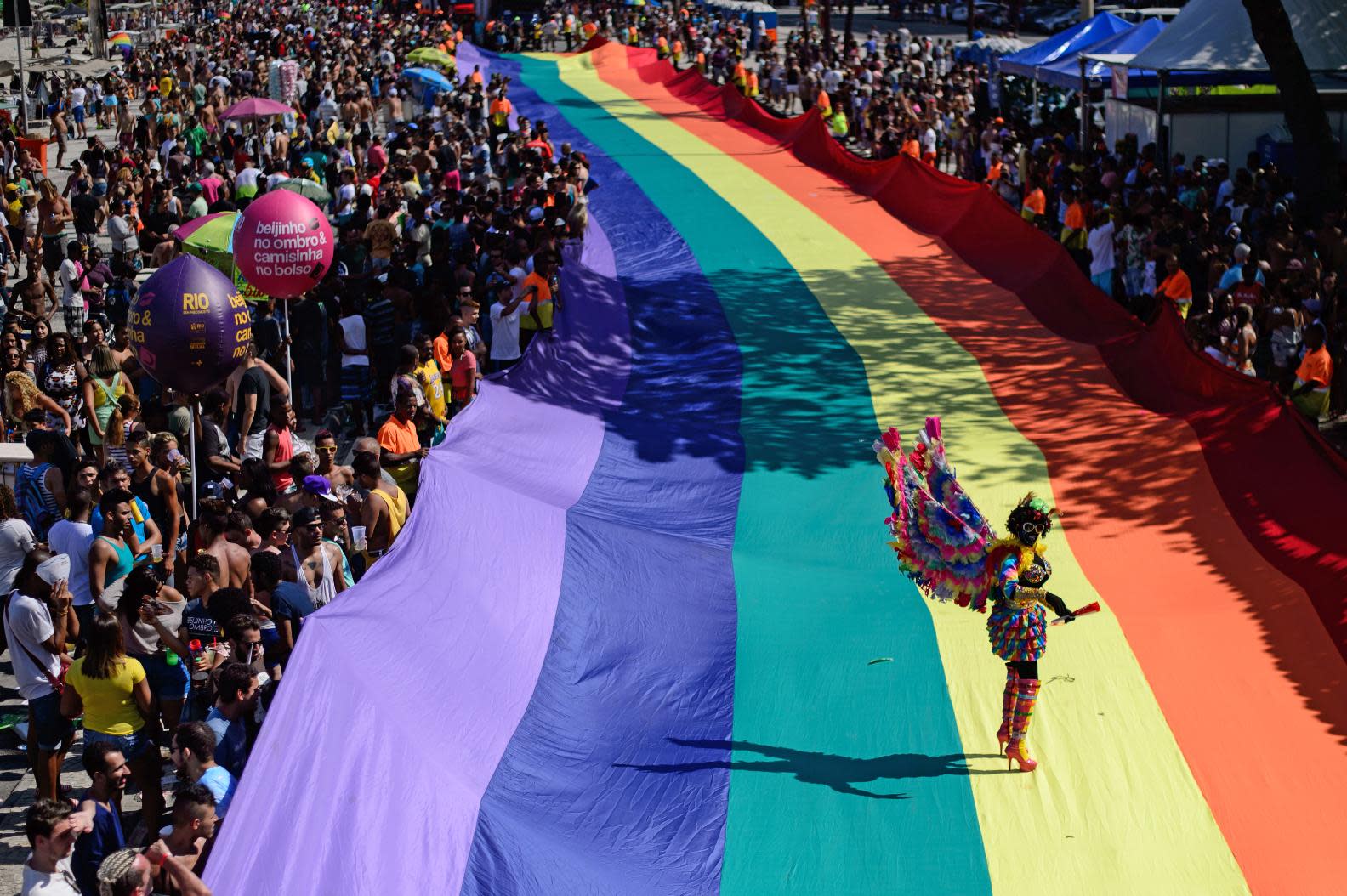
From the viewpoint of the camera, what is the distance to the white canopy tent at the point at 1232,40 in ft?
71.6

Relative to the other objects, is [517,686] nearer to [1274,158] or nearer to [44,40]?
[1274,158]

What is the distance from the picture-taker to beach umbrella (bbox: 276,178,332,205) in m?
20.1

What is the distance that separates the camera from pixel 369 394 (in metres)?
15.4

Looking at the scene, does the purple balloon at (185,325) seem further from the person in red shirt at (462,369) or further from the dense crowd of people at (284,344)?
the person in red shirt at (462,369)

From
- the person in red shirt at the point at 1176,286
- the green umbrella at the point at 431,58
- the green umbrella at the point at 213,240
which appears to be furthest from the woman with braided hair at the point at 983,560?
the green umbrella at the point at 431,58

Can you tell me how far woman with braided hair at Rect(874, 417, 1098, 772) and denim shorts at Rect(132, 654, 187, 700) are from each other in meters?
4.14

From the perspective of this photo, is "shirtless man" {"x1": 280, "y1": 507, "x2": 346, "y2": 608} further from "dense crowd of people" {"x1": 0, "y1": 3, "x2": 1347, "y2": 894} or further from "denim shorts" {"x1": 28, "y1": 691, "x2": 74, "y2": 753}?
"denim shorts" {"x1": 28, "y1": 691, "x2": 74, "y2": 753}

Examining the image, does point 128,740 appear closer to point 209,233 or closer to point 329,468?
point 329,468

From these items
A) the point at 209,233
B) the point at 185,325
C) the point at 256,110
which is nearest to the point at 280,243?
the point at 185,325

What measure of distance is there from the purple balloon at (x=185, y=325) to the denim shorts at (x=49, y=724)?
333 cm

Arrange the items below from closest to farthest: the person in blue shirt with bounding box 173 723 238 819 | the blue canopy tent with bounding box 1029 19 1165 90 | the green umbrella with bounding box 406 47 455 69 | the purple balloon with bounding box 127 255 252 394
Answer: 1. the person in blue shirt with bounding box 173 723 238 819
2. the purple balloon with bounding box 127 255 252 394
3. the blue canopy tent with bounding box 1029 19 1165 90
4. the green umbrella with bounding box 406 47 455 69

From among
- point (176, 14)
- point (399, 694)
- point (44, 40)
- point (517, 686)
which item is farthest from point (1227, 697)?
point (176, 14)

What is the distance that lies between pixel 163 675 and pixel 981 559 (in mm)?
4643

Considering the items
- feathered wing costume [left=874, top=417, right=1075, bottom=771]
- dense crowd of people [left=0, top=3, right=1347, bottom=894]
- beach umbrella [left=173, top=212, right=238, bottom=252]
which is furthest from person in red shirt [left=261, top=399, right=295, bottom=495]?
beach umbrella [left=173, top=212, right=238, bottom=252]
